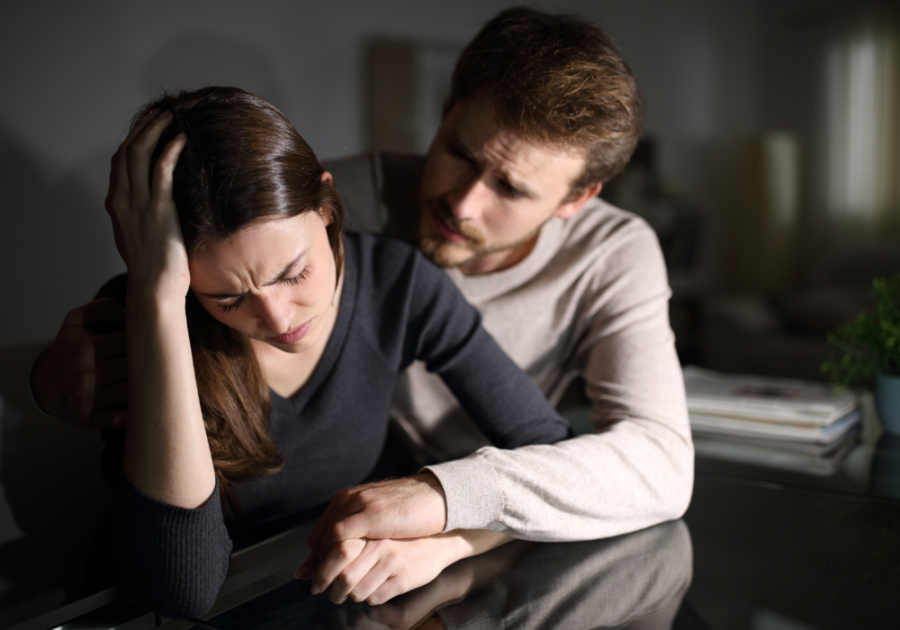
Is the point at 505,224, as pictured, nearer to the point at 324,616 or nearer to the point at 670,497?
the point at 670,497

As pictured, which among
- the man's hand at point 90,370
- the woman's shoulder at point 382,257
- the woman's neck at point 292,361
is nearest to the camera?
the man's hand at point 90,370

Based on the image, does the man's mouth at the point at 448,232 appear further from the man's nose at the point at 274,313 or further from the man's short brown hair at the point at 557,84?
the man's nose at the point at 274,313

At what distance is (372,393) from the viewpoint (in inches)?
40.6

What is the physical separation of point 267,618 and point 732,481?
74 cm

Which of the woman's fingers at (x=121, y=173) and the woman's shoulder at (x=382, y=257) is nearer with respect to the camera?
the woman's fingers at (x=121, y=173)

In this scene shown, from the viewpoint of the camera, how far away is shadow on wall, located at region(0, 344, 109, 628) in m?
0.85

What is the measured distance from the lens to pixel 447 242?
1132 millimetres

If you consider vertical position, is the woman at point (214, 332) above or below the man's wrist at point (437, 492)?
above

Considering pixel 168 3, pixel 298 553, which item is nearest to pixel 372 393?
pixel 298 553

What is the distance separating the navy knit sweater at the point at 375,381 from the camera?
0.95 m

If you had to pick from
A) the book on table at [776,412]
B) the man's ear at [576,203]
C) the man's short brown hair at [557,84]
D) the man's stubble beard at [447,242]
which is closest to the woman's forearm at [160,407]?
the man's stubble beard at [447,242]

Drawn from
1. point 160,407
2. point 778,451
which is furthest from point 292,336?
point 778,451

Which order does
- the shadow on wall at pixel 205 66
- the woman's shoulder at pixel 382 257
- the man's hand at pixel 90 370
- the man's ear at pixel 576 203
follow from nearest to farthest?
the man's hand at pixel 90 370, the woman's shoulder at pixel 382 257, the shadow on wall at pixel 205 66, the man's ear at pixel 576 203

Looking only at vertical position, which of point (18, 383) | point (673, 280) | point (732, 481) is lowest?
point (673, 280)
